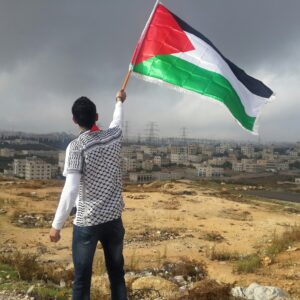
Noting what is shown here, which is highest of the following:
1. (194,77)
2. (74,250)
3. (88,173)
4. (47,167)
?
(194,77)

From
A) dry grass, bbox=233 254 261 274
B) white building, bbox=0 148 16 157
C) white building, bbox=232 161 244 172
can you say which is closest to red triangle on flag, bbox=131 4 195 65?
dry grass, bbox=233 254 261 274

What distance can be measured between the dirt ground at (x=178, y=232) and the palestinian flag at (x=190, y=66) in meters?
2.50

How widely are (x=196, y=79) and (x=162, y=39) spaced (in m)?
0.52

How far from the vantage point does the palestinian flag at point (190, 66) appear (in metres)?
4.36

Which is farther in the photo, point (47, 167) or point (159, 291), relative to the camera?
point (47, 167)

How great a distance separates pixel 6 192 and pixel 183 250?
1086 centimetres

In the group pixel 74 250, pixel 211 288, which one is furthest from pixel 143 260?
pixel 74 250

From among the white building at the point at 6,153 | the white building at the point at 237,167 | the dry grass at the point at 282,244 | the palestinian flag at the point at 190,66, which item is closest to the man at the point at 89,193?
the palestinian flag at the point at 190,66

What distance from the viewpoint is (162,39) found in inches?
177

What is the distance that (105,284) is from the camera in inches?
196

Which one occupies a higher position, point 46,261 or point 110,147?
point 110,147

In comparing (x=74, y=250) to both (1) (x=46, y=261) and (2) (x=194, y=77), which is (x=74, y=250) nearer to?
(2) (x=194, y=77)

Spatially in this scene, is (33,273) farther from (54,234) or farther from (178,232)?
(178,232)

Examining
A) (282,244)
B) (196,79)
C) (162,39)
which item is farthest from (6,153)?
(196,79)
